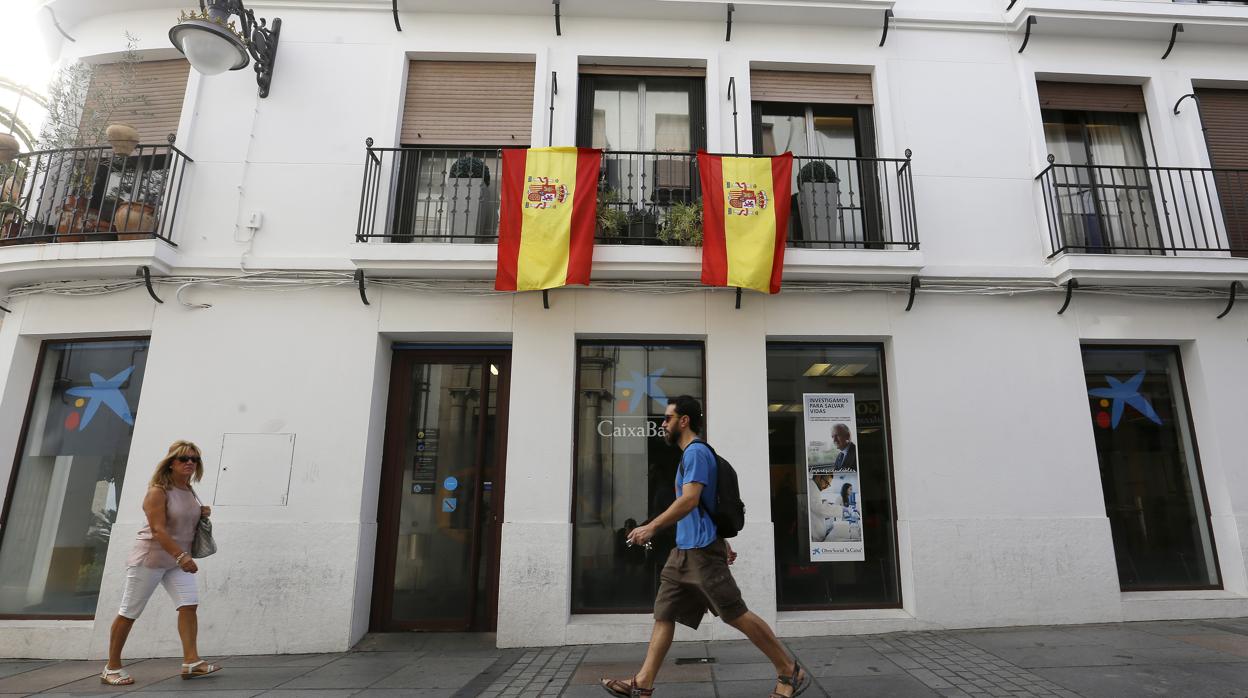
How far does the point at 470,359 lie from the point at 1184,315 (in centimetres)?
788

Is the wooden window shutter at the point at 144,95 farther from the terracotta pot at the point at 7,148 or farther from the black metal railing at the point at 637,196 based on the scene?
the black metal railing at the point at 637,196

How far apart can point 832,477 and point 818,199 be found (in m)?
3.15

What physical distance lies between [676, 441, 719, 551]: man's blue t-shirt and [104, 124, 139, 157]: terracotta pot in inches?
272

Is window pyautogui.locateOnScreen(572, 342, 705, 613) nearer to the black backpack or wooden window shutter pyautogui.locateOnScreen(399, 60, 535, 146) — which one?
the black backpack

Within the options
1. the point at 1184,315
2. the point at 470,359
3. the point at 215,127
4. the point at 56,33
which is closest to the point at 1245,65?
the point at 1184,315

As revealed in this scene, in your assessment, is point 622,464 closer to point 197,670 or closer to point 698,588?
point 698,588

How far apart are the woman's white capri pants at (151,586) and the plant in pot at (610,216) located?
481 cm

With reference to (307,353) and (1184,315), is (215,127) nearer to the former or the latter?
(307,353)

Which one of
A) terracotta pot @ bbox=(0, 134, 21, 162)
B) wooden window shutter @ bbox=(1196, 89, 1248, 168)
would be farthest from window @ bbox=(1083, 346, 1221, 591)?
terracotta pot @ bbox=(0, 134, 21, 162)

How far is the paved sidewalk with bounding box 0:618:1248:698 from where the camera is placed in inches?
171

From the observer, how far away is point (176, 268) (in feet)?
21.7

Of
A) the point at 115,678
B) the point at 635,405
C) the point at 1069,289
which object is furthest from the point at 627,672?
the point at 1069,289

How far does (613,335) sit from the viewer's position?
22.2 ft

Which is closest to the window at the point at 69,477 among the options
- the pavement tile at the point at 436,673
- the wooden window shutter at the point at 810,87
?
the pavement tile at the point at 436,673
